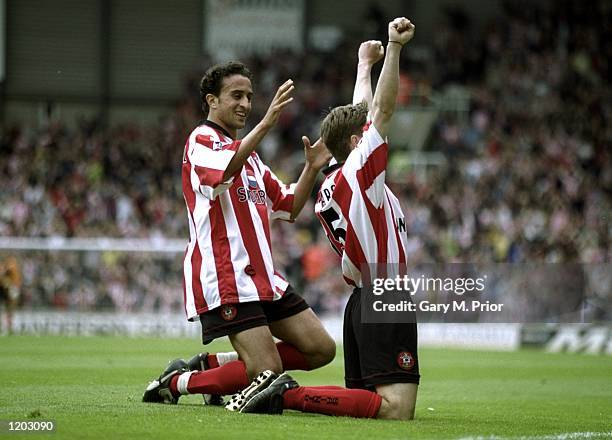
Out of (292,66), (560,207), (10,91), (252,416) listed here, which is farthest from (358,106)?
(10,91)

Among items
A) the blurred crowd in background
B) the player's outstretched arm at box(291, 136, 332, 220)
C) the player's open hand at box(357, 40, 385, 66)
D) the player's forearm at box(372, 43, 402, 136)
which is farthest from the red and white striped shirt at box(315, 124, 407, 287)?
the blurred crowd in background

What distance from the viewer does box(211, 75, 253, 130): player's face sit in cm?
802

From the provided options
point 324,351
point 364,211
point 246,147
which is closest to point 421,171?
point 324,351

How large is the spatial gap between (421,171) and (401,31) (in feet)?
64.3

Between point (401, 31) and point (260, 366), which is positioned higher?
point (401, 31)

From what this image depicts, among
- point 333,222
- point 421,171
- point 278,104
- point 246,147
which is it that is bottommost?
point 421,171

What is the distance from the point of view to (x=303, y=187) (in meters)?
8.34

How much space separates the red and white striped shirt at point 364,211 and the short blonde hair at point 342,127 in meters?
0.15

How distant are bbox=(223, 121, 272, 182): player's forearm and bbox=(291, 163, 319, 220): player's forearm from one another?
84 centimetres

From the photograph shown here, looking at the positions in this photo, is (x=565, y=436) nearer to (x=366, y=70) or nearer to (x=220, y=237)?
(x=220, y=237)

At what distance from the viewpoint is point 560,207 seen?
23844mm

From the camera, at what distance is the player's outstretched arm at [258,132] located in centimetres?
719

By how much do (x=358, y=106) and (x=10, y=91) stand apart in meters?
23.6

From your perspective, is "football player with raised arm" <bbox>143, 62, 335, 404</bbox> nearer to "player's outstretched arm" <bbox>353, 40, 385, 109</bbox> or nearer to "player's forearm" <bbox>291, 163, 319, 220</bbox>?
"player's forearm" <bbox>291, 163, 319, 220</bbox>
